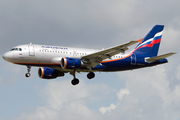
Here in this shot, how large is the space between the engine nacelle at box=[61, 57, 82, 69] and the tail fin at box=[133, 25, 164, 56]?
12.2m

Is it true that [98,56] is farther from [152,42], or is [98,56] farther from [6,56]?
Result: [152,42]

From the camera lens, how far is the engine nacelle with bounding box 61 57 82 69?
158ft

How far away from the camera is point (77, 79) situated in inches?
2196

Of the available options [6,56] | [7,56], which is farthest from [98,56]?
[6,56]

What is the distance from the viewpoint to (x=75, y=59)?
49.2m

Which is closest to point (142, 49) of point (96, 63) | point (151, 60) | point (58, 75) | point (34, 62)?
point (151, 60)

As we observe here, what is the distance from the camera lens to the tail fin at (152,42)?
57.9 m

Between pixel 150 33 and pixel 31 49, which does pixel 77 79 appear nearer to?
pixel 31 49

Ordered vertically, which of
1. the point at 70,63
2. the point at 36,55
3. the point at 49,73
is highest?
the point at 36,55

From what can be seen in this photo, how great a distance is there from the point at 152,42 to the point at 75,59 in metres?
16.6

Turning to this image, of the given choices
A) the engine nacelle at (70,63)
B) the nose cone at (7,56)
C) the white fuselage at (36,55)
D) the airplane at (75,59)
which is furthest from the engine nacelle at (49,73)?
the nose cone at (7,56)

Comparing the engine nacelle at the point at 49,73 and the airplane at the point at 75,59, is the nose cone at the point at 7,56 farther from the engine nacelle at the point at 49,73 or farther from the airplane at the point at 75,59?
the engine nacelle at the point at 49,73

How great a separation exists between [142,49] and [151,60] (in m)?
3.32

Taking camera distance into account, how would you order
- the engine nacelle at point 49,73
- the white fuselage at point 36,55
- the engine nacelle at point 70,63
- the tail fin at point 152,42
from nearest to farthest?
the white fuselage at point 36,55, the engine nacelle at point 70,63, the engine nacelle at point 49,73, the tail fin at point 152,42
